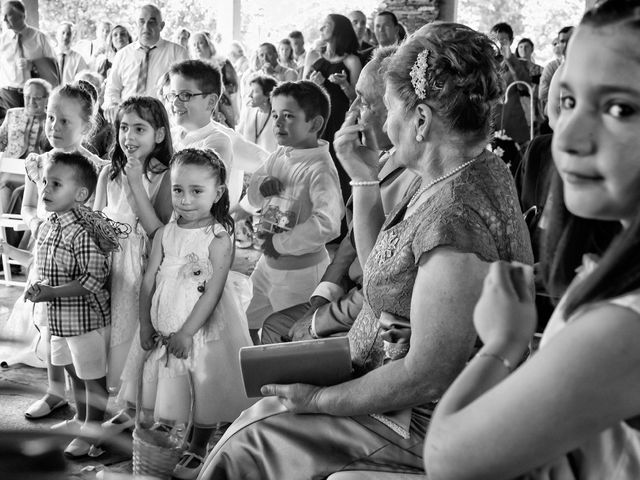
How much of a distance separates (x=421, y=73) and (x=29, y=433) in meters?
1.03

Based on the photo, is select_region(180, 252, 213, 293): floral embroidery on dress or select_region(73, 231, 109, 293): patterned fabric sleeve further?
select_region(73, 231, 109, 293): patterned fabric sleeve

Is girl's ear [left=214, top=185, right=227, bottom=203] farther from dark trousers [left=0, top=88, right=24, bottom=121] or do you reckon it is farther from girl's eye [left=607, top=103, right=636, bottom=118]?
dark trousers [left=0, top=88, right=24, bottom=121]

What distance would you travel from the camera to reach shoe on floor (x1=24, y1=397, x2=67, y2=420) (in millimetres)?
3414

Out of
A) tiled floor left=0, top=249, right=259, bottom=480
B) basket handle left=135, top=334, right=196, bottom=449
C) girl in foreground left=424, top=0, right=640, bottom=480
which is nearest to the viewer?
girl in foreground left=424, top=0, right=640, bottom=480

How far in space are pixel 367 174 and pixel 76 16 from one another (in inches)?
505

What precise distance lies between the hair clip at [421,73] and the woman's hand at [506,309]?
2.60ft

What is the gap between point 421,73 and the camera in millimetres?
1705

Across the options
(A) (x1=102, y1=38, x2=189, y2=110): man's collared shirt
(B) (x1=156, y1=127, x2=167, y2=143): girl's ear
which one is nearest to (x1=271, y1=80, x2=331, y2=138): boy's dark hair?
(B) (x1=156, y1=127, x2=167, y2=143): girl's ear

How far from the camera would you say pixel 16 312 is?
414 centimetres

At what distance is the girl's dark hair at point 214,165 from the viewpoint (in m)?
2.89

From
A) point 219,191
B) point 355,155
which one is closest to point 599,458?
point 355,155

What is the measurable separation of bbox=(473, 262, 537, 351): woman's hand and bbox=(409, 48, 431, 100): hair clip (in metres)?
0.79

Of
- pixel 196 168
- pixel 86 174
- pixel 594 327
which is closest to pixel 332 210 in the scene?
pixel 196 168

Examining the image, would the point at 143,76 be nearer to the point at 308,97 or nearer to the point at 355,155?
the point at 308,97
